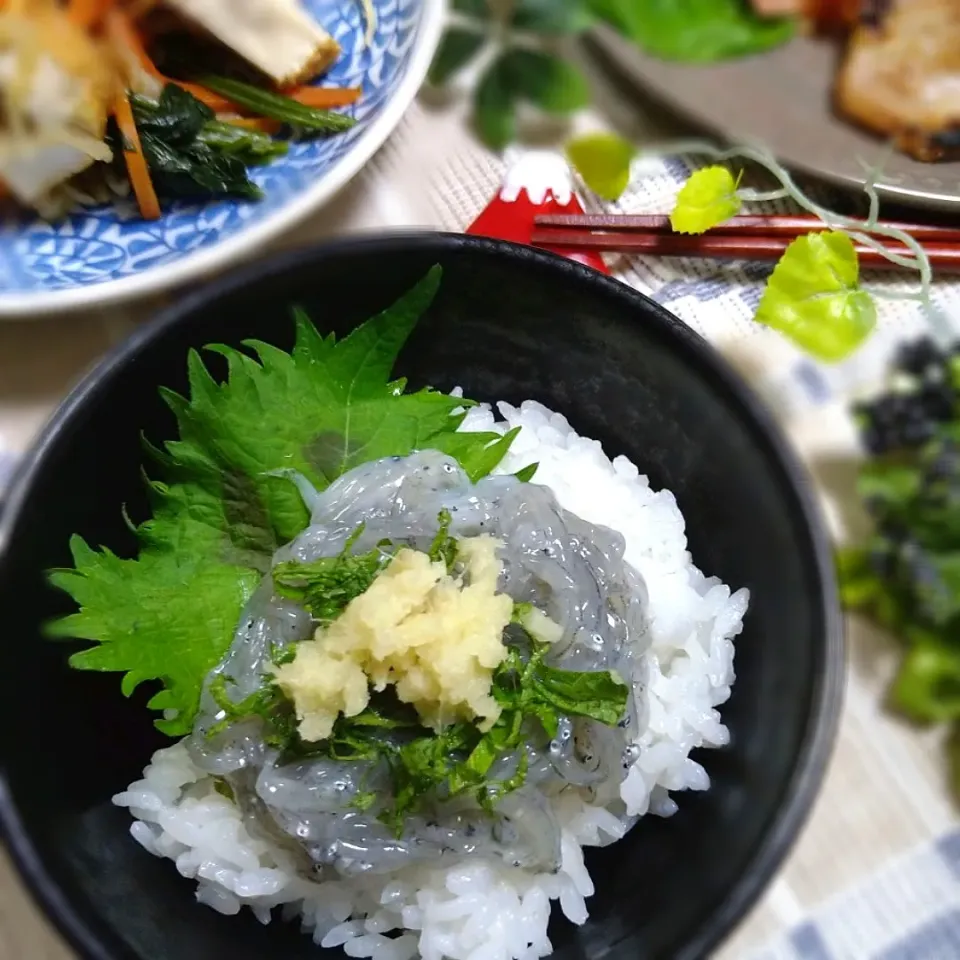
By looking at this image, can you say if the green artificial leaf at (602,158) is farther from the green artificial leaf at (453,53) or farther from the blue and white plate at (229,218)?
the blue and white plate at (229,218)

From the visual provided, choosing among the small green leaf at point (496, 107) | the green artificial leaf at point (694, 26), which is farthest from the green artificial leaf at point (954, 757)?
the small green leaf at point (496, 107)

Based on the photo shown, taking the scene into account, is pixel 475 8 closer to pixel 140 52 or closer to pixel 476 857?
pixel 140 52

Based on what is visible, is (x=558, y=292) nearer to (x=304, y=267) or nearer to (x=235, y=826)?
(x=304, y=267)

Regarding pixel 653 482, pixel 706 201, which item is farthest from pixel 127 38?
pixel 653 482

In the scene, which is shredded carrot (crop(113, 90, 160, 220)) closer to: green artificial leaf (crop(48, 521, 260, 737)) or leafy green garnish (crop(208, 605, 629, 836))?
green artificial leaf (crop(48, 521, 260, 737))

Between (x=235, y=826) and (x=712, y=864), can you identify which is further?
(x=235, y=826)

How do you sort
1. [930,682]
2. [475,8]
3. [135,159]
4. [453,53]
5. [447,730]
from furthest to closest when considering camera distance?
[135,159]
[453,53]
[475,8]
[447,730]
[930,682]

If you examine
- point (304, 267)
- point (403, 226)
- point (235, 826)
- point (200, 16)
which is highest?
point (200, 16)

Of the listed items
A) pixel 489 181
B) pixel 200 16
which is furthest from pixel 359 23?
pixel 489 181
